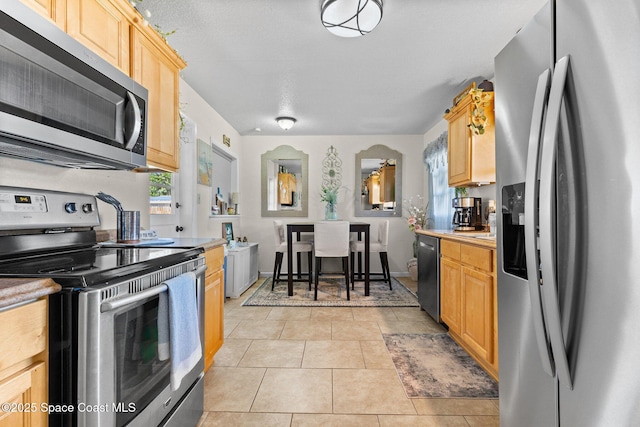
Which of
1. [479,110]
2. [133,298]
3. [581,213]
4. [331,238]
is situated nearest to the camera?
[581,213]

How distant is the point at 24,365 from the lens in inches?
32.4

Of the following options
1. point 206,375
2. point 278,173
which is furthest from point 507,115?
point 278,173

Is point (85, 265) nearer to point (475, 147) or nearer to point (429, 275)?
point (429, 275)

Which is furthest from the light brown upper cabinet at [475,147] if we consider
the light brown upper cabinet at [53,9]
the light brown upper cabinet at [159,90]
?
the light brown upper cabinet at [53,9]

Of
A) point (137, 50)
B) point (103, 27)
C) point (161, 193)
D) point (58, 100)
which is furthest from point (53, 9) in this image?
point (161, 193)

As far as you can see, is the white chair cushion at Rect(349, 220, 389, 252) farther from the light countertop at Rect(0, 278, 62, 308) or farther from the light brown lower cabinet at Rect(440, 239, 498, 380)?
the light countertop at Rect(0, 278, 62, 308)

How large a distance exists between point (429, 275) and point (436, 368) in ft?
3.65

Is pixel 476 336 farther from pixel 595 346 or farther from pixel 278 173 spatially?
pixel 278 173

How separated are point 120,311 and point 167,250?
1.70 ft

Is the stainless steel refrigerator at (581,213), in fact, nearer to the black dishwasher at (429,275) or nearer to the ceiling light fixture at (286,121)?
the black dishwasher at (429,275)

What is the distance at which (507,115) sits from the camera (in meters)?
1.13

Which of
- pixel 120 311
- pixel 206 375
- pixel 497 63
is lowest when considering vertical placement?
pixel 206 375

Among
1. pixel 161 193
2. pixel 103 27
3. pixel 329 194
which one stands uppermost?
pixel 103 27

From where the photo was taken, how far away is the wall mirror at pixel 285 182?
18.4ft
